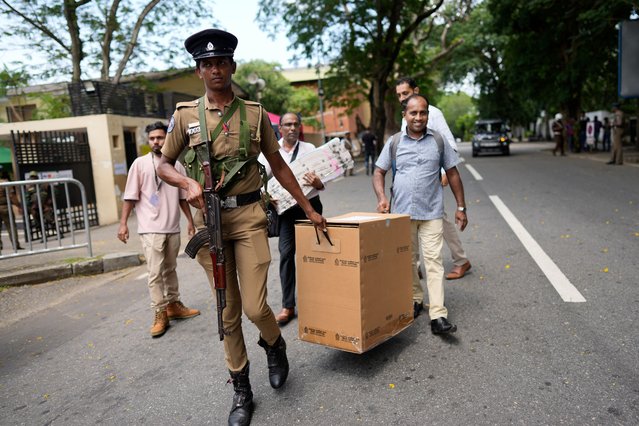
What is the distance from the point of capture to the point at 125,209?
5.08 metres

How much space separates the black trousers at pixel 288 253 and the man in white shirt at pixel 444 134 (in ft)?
3.65

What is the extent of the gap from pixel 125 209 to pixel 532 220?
251 inches

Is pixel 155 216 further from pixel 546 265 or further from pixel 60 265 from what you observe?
pixel 546 265

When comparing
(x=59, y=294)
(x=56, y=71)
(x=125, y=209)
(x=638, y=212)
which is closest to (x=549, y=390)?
(x=125, y=209)

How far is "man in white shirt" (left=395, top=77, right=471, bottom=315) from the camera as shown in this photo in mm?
4715

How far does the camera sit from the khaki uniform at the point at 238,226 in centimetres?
302

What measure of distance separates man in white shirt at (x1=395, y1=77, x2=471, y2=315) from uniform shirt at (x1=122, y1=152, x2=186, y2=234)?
2174mm

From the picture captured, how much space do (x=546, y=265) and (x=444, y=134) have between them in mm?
2221

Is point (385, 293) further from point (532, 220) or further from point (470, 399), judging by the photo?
point (532, 220)

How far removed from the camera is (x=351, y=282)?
3396 mm

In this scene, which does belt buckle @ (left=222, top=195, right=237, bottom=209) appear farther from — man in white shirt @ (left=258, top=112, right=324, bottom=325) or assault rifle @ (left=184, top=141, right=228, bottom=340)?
man in white shirt @ (left=258, top=112, right=324, bottom=325)

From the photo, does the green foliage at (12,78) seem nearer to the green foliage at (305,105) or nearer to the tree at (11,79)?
the tree at (11,79)

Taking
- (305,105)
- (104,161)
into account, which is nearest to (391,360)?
(104,161)

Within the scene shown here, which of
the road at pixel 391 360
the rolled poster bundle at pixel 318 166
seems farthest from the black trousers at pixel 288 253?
the road at pixel 391 360
